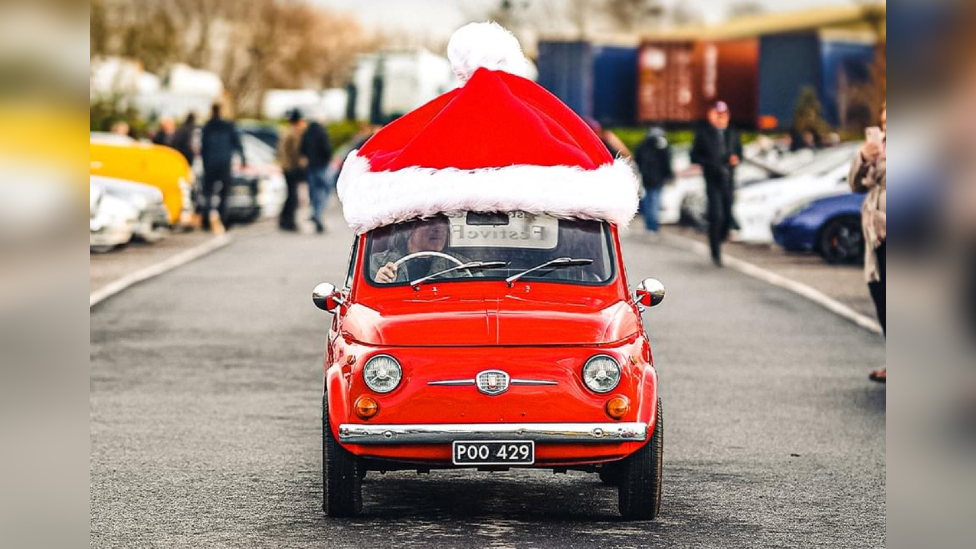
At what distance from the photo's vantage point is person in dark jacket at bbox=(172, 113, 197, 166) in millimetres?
32906

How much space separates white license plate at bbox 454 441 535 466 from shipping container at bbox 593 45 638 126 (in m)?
37.7

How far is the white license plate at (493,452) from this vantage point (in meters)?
7.72

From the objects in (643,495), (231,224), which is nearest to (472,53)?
(643,495)

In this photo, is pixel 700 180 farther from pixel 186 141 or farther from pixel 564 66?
pixel 564 66

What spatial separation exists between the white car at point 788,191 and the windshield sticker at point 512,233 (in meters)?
16.6

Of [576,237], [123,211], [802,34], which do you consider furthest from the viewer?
[802,34]

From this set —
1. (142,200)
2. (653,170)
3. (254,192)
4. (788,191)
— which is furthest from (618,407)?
(254,192)

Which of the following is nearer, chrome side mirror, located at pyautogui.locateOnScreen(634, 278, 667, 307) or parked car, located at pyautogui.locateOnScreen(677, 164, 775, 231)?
chrome side mirror, located at pyautogui.locateOnScreen(634, 278, 667, 307)

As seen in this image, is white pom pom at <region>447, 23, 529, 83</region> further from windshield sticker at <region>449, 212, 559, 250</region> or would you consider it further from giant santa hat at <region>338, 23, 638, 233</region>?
windshield sticker at <region>449, 212, 559, 250</region>

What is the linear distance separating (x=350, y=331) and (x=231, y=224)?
2500 cm

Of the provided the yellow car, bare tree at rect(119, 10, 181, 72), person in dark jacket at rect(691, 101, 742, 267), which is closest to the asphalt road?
person in dark jacket at rect(691, 101, 742, 267)

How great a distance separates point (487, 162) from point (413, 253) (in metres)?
0.60
